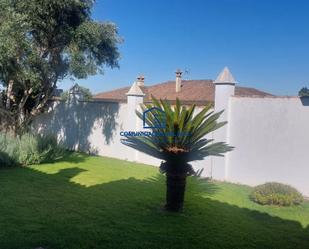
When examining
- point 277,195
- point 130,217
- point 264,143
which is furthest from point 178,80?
point 130,217

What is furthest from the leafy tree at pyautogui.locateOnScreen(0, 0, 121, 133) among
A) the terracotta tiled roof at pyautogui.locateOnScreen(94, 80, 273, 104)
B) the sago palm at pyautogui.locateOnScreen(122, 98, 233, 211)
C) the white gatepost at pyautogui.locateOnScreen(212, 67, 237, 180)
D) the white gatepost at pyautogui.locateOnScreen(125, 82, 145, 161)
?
the terracotta tiled roof at pyautogui.locateOnScreen(94, 80, 273, 104)

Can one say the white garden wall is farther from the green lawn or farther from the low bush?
the low bush

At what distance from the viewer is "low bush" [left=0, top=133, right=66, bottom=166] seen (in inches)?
400

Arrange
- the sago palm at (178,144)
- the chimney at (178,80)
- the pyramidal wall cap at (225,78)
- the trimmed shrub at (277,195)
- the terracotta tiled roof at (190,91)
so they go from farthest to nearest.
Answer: the chimney at (178,80), the terracotta tiled roof at (190,91), the pyramidal wall cap at (225,78), the trimmed shrub at (277,195), the sago palm at (178,144)

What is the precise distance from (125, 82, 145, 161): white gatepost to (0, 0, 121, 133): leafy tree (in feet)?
4.84

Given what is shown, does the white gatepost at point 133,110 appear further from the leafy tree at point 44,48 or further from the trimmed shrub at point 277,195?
the trimmed shrub at point 277,195

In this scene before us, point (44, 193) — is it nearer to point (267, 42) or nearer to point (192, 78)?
point (267, 42)

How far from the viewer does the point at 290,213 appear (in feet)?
21.9

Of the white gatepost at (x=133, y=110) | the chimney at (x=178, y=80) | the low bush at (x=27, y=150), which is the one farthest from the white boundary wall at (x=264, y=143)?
the chimney at (x=178, y=80)

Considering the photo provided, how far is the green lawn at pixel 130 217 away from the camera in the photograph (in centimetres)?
477

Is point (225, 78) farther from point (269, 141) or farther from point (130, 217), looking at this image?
point (130, 217)

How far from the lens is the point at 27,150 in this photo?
1067cm

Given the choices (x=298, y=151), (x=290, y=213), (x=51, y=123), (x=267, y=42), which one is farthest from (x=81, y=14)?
(x=267, y=42)

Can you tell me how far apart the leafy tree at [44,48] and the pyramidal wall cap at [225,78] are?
182 inches
